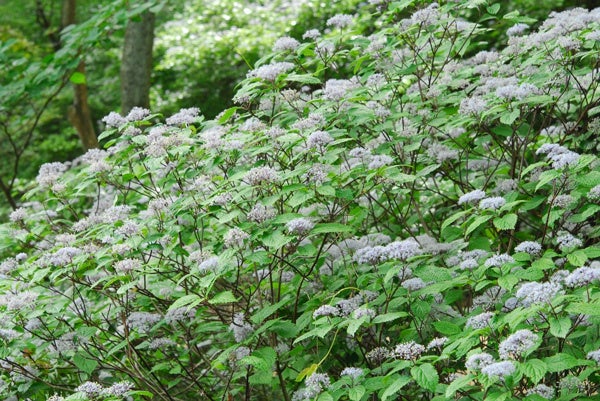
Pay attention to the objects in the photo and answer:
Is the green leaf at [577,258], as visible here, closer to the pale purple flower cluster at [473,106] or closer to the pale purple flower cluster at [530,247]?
the pale purple flower cluster at [530,247]

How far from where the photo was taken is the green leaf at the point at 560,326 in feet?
8.13

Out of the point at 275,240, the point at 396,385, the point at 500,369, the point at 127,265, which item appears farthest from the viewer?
the point at 127,265

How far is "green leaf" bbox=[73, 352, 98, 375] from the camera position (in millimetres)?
3740

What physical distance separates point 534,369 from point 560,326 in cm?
22

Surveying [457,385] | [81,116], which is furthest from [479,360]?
[81,116]

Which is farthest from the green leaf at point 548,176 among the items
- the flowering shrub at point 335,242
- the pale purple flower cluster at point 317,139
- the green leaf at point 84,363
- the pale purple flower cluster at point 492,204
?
the green leaf at point 84,363

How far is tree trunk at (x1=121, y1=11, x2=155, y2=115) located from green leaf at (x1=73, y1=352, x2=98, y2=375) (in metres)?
4.24

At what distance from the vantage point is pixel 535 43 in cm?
391

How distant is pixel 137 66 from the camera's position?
789cm

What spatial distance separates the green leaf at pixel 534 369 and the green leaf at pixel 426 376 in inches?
12.5

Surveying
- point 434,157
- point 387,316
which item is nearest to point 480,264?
point 387,316

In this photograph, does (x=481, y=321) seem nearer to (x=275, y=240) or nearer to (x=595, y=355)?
(x=595, y=355)

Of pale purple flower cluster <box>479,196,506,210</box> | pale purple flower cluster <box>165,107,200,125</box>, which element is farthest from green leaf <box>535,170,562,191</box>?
pale purple flower cluster <box>165,107,200,125</box>

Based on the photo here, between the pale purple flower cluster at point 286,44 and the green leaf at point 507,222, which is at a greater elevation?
the pale purple flower cluster at point 286,44
